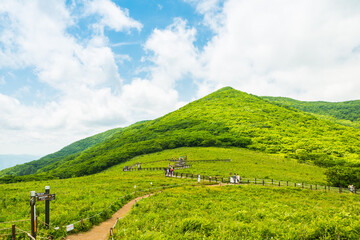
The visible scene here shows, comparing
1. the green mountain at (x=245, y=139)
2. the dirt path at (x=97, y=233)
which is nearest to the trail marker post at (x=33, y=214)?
the dirt path at (x=97, y=233)

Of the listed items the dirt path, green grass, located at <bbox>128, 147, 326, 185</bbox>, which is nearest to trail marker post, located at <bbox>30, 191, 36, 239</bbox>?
the dirt path

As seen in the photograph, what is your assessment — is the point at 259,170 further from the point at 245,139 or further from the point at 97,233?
the point at 245,139

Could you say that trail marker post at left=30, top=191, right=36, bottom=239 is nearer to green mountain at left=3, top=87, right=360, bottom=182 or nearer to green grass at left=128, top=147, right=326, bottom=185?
green grass at left=128, top=147, right=326, bottom=185

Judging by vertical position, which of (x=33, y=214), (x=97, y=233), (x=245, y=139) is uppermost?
(x=245, y=139)

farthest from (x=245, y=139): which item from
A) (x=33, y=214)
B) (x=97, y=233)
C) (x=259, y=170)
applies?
(x=33, y=214)

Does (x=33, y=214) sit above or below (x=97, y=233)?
above

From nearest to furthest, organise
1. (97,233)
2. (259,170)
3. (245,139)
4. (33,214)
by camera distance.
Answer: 1. (33,214)
2. (97,233)
3. (259,170)
4. (245,139)

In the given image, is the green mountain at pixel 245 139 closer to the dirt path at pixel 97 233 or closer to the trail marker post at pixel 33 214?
the dirt path at pixel 97 233

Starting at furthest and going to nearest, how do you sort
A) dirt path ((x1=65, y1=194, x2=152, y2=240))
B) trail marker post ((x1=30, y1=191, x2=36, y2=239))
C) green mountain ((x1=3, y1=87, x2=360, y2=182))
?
green mountain ((x1=3, y1=87, x2=360, y2=182)) < dirt path ((x1=65, y1=194, x2=152, y2=240)) < trail marker post ((x1=30, y1=191, x2=36, y2=239))

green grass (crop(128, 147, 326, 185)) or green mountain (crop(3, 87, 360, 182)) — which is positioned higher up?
green mountain (crop(3, 87, 360, 182))

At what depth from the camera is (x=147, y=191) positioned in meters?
26.6

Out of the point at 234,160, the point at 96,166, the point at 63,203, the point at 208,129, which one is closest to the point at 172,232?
the point at 63,203

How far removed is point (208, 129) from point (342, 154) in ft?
198

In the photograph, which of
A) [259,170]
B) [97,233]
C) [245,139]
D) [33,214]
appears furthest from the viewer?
[245,139]
